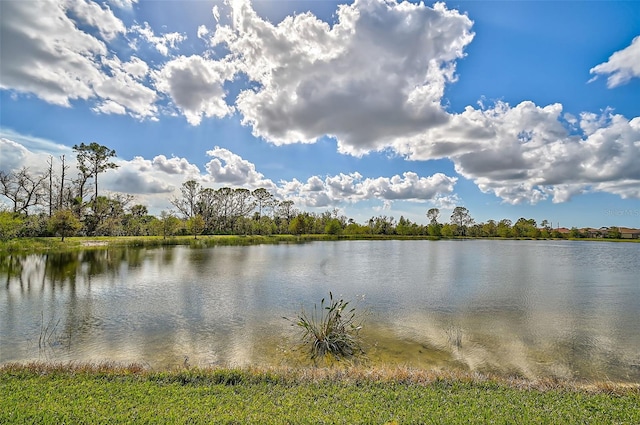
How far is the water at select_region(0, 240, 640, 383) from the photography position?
8.63 meters

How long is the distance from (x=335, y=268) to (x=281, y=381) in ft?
68.1

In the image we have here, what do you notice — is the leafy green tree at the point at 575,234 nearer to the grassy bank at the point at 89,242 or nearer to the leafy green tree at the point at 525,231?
the leafy green tree at the point at 525,231

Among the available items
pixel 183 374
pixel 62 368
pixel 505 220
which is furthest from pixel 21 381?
pixel 505 220

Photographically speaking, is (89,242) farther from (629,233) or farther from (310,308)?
(629,233)

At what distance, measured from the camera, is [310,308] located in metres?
13.8

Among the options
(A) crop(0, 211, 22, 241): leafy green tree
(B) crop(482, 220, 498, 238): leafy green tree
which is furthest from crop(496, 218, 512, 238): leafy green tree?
(A) crop(0, 211, 22, 241): leafy green tree

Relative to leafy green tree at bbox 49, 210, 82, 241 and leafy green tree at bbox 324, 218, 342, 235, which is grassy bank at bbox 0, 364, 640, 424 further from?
leafy green tree at bbox 324, 218, 342, 235

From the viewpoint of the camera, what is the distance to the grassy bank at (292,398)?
4672mm

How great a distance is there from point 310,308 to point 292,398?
853 centimetres

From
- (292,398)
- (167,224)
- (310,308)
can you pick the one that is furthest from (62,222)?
(292,398)

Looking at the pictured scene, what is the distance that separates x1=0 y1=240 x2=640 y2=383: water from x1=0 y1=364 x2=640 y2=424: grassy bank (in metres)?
2.00

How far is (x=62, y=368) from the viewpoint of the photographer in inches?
264

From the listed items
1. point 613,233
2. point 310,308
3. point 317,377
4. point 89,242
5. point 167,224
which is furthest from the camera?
point 613,233

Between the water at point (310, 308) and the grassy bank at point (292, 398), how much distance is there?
6.57ft
